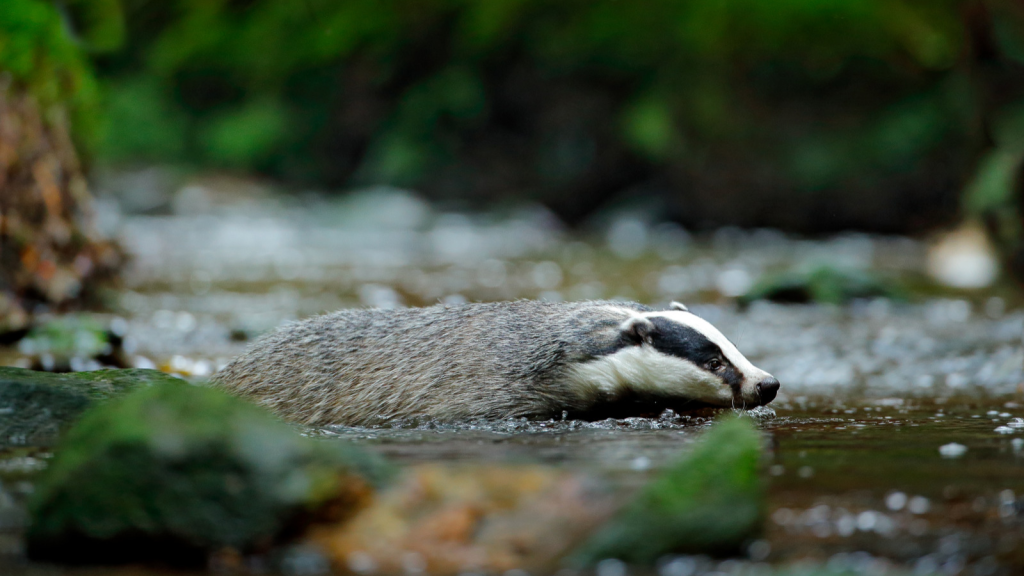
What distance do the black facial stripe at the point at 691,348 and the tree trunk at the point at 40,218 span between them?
17.2 ft

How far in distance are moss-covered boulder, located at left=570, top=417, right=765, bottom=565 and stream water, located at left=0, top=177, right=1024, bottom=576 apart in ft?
0.22

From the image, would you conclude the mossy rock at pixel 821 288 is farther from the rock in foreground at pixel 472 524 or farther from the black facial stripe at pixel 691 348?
the rock in foreground at pixel 472 524

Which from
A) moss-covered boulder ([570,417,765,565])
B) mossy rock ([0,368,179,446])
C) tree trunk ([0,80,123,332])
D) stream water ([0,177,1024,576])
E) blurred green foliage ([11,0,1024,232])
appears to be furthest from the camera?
blurred green foliage ([11,0,1024,232])

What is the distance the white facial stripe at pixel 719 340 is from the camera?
509 cm

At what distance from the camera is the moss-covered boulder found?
2844 millimetres

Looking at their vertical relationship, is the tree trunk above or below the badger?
above

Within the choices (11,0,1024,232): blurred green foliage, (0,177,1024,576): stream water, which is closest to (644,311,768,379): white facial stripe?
(0,177,1024,576): stream water

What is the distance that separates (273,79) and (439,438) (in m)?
30.2

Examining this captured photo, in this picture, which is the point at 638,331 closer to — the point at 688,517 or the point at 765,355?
the point at 688,517

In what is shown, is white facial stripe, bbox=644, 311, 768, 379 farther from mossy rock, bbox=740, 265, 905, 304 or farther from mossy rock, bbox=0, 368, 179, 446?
mossy rock, bbox=740, 265, 905, 304

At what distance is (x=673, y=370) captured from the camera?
5094 mm

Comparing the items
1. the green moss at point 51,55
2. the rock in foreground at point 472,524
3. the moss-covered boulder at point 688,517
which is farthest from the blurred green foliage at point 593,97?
the moss-covered boulder at point 688,517

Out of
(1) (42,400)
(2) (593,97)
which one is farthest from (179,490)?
(2) (593,97)

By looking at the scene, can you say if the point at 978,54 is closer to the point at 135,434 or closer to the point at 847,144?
the point at 847,144
